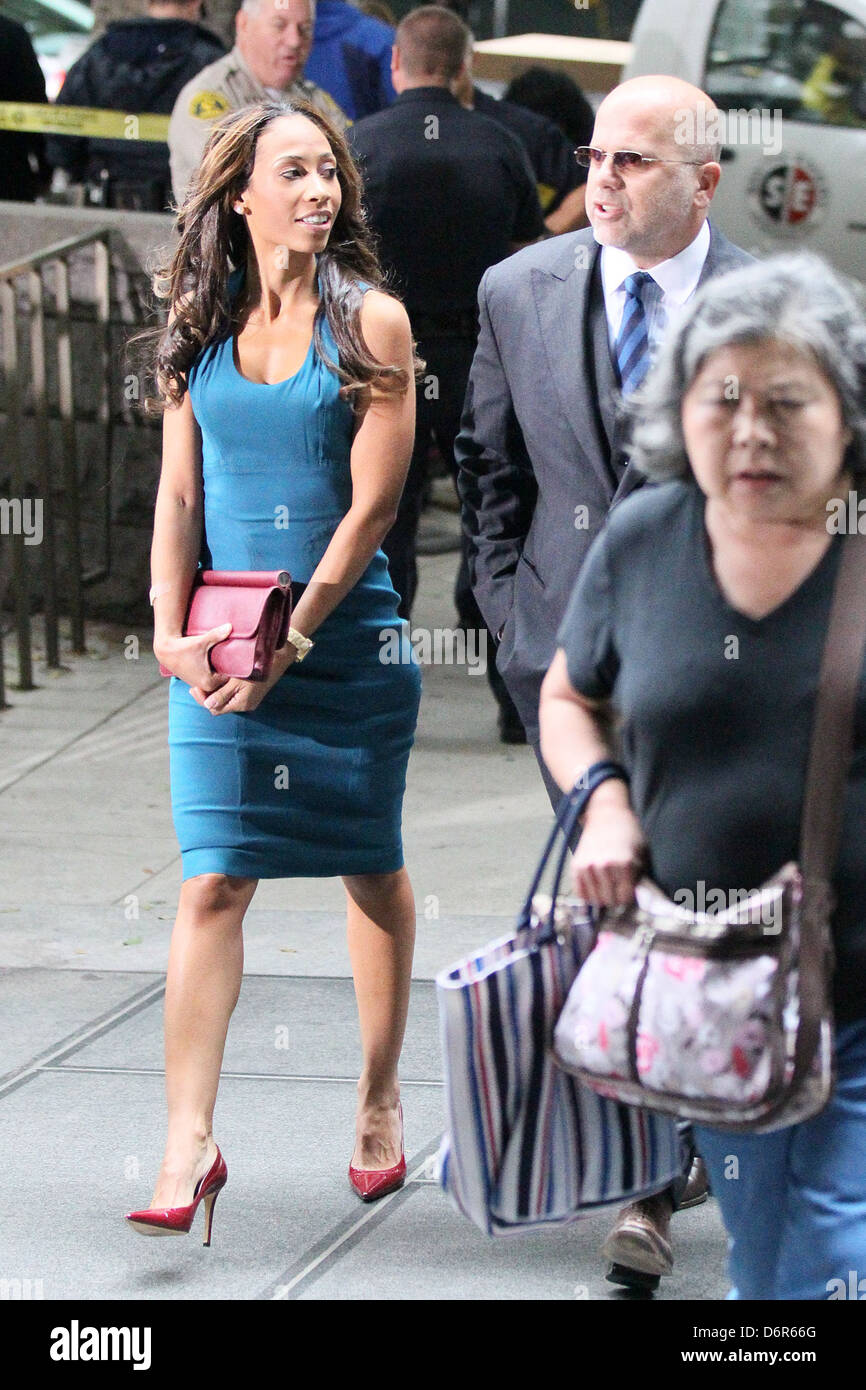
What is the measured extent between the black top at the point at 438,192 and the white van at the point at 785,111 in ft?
10.3

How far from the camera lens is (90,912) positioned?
5.87 meters

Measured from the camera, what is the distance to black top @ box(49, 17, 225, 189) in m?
9.23

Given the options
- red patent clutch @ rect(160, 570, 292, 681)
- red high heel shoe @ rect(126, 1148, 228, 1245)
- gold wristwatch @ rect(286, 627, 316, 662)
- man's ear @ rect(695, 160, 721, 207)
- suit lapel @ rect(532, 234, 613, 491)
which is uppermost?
man's ear @ rect(695, 160, 721, 207)

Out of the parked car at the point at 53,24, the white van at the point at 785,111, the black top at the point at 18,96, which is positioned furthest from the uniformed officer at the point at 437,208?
the parked car at the point at 53,24

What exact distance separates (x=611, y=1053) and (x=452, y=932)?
3.19 meters

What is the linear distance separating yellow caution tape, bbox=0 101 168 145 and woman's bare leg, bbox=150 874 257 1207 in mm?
6080

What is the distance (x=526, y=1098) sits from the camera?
103 inches

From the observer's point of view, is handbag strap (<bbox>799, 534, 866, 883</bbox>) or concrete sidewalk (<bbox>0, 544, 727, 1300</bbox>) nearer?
handbag strap (<bbox>799, 534, 866, 883</bbox>)

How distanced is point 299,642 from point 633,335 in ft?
2.62

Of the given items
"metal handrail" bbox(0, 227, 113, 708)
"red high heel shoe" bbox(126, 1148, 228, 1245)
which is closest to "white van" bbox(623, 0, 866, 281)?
"metal handrail" bbox(0, 227, 113, 708)

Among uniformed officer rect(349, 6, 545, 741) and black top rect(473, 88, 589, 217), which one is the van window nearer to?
black top rect(473, 88, 589, 217)

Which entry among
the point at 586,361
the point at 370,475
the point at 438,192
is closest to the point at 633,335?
the point at 586,361

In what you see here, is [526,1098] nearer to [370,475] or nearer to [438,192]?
[370,475]

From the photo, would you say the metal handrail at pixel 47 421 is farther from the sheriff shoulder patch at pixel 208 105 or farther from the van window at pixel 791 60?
the van window at pixel 791 60
